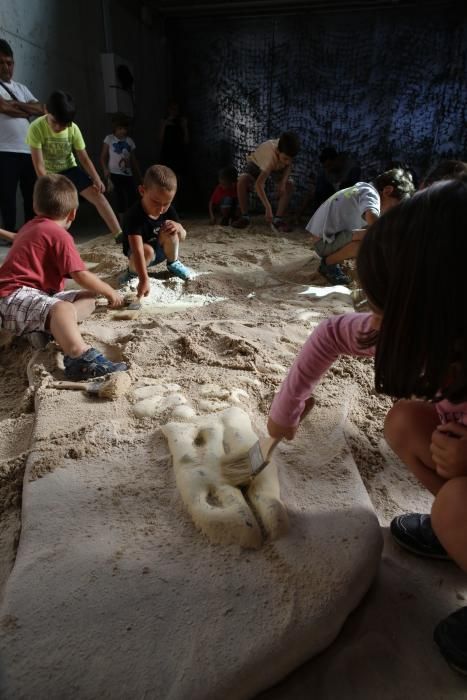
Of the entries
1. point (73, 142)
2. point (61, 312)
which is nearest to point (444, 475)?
point (61, 312)

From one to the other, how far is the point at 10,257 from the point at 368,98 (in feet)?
22.1

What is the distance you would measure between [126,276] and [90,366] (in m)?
1.33

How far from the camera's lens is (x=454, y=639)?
0.85m

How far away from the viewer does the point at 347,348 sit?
1.06 m

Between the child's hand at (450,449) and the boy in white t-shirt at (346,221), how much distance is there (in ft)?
7.74

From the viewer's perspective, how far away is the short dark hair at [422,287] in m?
0.70

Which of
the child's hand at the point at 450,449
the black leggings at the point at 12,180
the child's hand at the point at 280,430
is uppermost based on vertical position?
the black leggings at the point at 12,180

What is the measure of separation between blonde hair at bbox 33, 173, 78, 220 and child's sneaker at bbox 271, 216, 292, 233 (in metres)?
3.29

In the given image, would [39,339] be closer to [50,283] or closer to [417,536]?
[50,283]

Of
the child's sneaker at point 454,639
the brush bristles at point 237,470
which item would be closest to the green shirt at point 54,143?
the brush bristles at point 237,470

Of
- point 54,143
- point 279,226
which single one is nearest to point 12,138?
point 54,143

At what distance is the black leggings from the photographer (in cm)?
380

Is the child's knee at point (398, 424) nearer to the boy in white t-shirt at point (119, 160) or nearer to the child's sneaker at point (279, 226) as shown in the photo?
the child's sneaker at point (279, 226)

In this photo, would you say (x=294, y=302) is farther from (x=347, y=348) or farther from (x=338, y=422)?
(x=347, y=348)
